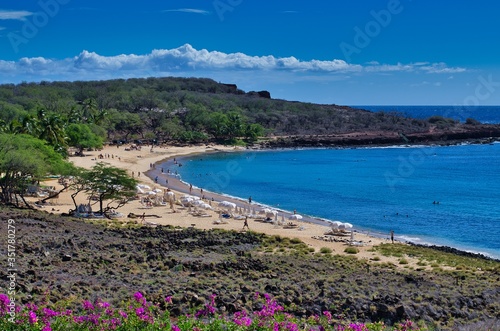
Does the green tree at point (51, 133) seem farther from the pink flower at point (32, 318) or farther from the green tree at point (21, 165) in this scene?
the pink flower at point (32, 318)

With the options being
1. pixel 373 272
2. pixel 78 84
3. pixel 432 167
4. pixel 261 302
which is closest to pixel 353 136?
pixel 432 167

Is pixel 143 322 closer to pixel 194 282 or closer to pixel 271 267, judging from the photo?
pixel 194 282

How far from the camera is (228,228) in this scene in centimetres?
3912

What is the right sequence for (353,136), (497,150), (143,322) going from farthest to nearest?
(353,136) < (497,150) < (143,322)

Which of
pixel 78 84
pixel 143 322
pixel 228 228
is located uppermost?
pixel 78 84

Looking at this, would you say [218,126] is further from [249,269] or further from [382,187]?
[249,269]

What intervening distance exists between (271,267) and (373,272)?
16.3ft

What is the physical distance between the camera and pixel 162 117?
12744 centimetres

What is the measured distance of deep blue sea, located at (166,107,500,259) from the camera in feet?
148

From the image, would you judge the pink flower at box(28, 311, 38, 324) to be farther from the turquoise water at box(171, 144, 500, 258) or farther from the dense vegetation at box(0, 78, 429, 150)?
the dense vegetation at box(0, 78, 429, 150)

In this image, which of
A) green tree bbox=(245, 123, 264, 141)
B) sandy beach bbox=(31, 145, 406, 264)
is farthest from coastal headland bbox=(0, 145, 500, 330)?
green tree bbox=(245, 123, 264, 141)

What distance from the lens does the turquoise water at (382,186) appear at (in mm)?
45312

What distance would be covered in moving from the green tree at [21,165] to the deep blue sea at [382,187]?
2177cm

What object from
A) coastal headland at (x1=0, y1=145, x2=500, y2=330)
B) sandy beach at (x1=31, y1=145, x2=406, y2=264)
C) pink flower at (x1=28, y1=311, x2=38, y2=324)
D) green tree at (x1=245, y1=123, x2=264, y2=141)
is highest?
green tree at (x1=245, y1=123, x2=264, y2=141)
